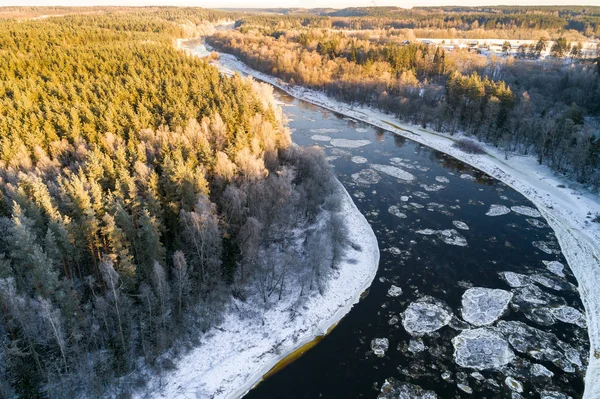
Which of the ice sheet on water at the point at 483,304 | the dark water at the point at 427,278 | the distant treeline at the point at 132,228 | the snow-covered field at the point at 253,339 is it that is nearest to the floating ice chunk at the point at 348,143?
the dark water at the point at 427,278

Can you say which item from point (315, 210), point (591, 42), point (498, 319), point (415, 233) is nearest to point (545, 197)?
point (415, 233)

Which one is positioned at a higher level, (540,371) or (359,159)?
(359,159)

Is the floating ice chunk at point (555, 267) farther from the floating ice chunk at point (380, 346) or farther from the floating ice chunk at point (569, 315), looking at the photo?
the floating ice chunk at point (380, 346)

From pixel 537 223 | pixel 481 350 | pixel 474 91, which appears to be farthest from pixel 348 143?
pixel 481 350

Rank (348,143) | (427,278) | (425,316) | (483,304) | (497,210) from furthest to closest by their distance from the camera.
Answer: (348,143)
(497,210)
(427,278)
(483,304)
(425,316)

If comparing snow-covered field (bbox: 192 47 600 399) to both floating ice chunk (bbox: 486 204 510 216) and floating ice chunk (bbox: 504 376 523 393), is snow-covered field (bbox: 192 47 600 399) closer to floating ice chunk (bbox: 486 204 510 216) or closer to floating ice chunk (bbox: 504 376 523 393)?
floating ice chunk (bbox: 504 376 523 393)

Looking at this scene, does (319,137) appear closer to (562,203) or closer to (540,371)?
(562,203)

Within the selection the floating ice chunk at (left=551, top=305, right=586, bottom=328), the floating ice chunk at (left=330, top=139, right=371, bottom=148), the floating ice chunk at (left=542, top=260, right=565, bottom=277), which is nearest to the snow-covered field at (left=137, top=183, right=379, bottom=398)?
the floating ice chunk at (left=551, top=305, right=586, bottom=328)
